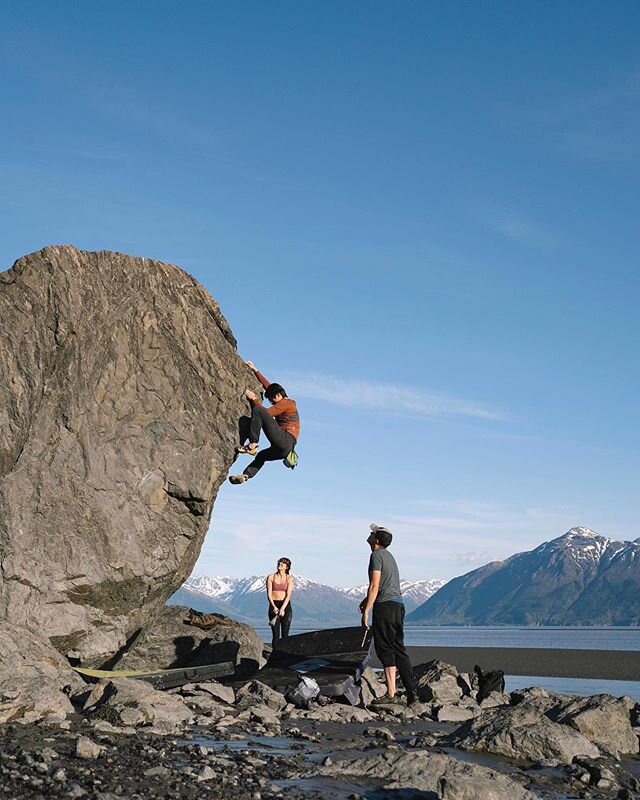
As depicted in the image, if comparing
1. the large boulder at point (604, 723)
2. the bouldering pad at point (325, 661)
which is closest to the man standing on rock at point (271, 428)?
the bouldering pad at point (325, 661)

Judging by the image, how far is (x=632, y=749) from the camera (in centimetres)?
1130

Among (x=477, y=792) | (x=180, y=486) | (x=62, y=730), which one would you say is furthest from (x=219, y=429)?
(x=477, y=792)

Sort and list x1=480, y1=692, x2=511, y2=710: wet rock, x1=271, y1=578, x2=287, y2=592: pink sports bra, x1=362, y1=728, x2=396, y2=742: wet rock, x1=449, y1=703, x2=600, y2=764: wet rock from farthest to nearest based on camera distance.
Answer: x1=271, y1=578, x2=287, y2=592: pink sports bra
x1=480, y1=692, x2=511, y2=710: wet rock
x1=362, y1=728, x2=396, y2=742: wet rock
x1=449, y1=703, x2=600, y2=764: wet rock

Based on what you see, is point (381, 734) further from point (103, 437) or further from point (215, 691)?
point (103, 437)

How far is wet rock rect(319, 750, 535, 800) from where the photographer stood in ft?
25.5

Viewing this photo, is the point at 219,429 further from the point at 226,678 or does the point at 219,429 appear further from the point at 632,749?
the point at 632,749

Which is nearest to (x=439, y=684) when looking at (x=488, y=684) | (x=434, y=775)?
(x=488, y=684)

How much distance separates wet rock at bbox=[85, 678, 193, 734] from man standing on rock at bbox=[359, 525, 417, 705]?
3447 mm

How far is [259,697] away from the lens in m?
14.0

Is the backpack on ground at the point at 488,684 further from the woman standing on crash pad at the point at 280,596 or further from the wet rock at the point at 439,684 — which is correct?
the woman standing on crash pad at the point at 280,596

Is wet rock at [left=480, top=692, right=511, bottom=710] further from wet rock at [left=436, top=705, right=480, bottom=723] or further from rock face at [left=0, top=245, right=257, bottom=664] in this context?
rock face at [left=0, top=245, right=257, bottom=664]

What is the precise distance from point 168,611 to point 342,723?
8.44 metres

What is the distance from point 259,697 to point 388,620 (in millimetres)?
2404

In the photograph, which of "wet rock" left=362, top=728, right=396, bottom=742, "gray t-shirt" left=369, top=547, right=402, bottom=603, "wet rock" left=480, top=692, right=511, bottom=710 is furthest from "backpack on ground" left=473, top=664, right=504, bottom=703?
"wet rock" left=362, top=728, right=396, bottom=742
